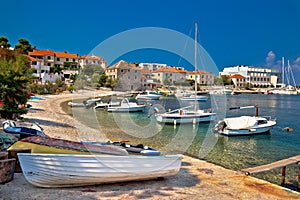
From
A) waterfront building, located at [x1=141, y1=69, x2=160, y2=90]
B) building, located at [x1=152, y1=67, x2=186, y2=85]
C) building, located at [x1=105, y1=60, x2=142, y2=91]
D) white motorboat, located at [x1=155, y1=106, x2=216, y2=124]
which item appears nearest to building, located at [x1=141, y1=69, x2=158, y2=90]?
waterfront building, located at [x1=141, y1=69, x2=160, y2=90]

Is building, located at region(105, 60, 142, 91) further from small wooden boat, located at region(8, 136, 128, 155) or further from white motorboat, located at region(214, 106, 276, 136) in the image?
small wooden boat, located at region(8, 136, 128, 155)

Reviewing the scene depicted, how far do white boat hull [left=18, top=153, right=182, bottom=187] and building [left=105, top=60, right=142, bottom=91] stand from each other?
50.0 metres

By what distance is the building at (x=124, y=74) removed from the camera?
6329 cm

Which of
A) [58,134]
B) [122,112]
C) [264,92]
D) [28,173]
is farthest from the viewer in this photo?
[264,92]

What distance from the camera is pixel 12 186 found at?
22.1ft

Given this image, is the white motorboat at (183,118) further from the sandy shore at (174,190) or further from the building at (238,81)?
the building at (238,81)

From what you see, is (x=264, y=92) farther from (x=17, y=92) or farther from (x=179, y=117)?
(x=17, y=92)

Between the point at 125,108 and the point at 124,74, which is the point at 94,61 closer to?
the point at 124,74

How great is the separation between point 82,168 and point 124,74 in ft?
206

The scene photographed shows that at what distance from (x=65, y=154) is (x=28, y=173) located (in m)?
1.11

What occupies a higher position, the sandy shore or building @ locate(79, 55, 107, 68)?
building @ locate(79, 55, 107, 68)

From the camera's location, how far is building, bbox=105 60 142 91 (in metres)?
63.3

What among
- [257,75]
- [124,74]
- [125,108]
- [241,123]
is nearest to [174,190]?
[241,123]

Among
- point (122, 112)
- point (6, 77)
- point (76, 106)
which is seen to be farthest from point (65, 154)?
point (76, 106)
